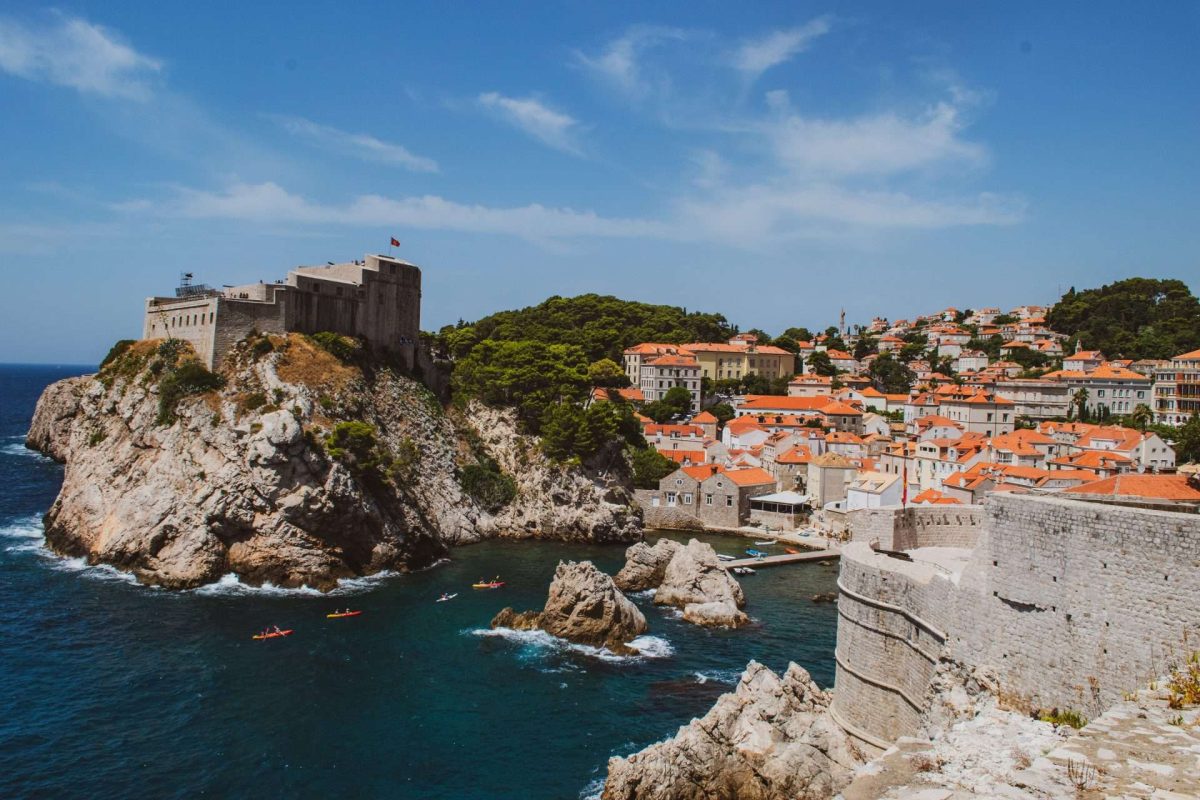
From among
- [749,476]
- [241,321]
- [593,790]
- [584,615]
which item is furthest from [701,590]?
[241,321]

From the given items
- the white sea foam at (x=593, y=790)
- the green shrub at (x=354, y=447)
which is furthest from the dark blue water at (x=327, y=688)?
the green shrub at (x=354, y=447)

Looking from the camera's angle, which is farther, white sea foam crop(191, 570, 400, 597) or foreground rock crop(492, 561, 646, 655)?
white sea foam crop(191, 570, 400, 597)

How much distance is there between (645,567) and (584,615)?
8.51 meters

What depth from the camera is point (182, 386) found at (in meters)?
41.4

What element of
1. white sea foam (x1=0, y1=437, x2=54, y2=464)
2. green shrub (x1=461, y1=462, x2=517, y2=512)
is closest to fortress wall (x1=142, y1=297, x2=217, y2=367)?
green shrub (x1=461, y1=462, x2=517, y2=512)

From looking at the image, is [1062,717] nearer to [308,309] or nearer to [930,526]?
[930,526]

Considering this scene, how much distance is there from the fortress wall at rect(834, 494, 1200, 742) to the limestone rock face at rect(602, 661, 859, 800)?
368 cm

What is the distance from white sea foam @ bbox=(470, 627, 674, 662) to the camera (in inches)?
1141

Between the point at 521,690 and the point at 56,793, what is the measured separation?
40.2 feet

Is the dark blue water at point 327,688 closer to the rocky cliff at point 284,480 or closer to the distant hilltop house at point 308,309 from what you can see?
the rocky cliff at point 284,480

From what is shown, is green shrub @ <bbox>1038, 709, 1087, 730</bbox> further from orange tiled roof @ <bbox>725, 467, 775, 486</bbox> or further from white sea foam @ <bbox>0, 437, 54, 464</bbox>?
white sea foam @ <bbox>0, 437, 54, 464</bbox>

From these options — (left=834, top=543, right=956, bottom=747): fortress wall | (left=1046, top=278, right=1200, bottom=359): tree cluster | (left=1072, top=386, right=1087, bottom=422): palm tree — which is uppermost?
(left=1046, top=278, right=1200, bottom=359): tree cluster

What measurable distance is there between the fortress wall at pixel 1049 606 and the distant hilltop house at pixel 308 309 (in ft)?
130

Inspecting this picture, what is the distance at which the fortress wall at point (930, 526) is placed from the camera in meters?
15.8
